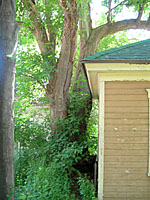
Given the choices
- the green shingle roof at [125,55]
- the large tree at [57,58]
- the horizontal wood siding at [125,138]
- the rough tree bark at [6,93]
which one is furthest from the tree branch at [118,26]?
the rough tree bark at [6,93]

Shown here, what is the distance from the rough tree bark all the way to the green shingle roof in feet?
4.79

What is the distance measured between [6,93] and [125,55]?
2505mm

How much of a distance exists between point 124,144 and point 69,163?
3030 millimetres

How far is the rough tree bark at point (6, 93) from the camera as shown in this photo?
4.49 m

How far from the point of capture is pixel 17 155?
8.87 m

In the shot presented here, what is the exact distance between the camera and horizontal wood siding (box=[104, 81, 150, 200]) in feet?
16.5

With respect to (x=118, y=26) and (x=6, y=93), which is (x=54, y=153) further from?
(x=118, y=26)

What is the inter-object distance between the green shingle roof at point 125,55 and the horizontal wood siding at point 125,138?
0.55 metres

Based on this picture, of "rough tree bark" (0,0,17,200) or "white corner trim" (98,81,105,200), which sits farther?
"white corner trim" (98,81,105,200)

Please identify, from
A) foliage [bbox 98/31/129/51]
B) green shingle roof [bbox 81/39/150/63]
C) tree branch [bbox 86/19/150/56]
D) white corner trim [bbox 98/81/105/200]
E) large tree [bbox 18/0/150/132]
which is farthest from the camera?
foliage [bbox 98/31/129/51]

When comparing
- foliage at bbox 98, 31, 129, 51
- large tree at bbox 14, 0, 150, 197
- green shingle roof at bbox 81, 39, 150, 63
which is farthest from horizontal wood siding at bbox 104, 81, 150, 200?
foliage at bbox 98, 31, 129, 51

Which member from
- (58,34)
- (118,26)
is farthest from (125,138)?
(118,26)

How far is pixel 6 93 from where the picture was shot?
460 cm

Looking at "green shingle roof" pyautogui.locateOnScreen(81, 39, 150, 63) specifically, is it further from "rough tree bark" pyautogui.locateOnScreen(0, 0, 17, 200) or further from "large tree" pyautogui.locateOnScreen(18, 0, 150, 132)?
"large tree" pyautogui.locateOnScreen(18, 0, 150, 132)
